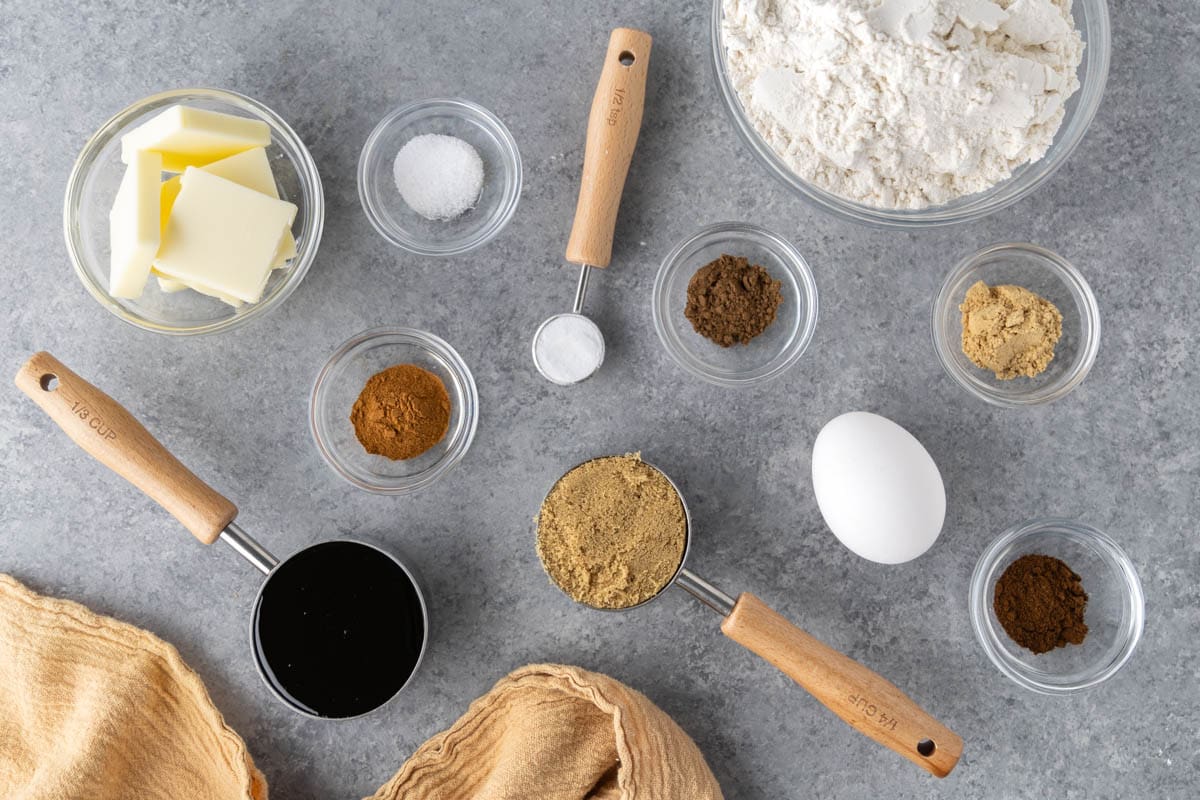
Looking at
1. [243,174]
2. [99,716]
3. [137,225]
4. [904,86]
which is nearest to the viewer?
[904,86]

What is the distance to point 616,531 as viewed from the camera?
1.45 m

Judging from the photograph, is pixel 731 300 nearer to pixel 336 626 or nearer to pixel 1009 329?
pixel 1009 329

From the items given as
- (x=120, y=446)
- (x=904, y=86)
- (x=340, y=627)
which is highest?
(x=904, y=86)

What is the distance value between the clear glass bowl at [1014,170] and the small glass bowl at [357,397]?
2.14 ft

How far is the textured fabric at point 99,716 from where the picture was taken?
4.98 ft

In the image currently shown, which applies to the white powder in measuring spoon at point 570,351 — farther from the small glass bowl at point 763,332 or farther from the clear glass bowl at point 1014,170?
the clear glass bowl at point 1014,170

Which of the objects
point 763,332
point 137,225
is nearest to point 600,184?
point 763,332

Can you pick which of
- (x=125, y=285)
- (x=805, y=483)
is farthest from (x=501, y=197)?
(x=805, y=483)

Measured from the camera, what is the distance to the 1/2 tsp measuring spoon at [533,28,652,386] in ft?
4.66

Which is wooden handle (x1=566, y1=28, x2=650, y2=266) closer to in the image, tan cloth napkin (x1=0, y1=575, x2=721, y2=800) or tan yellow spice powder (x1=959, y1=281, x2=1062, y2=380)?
tan yellow spice powder (x1=959, y1=281, x2=1062, y2=380)

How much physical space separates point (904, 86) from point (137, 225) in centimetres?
118

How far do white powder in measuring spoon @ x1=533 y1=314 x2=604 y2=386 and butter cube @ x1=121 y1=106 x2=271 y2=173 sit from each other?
59 centimetres

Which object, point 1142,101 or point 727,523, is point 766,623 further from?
point 1142,101

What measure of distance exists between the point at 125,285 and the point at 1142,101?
1.81 metres
